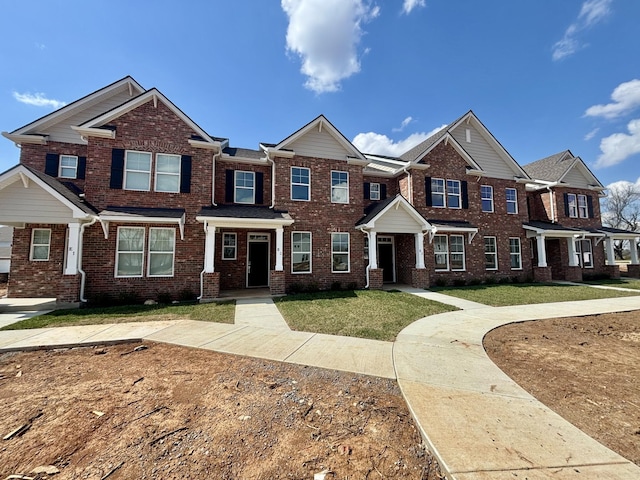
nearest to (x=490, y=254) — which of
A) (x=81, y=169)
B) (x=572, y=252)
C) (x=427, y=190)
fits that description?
(x=427, y=190)

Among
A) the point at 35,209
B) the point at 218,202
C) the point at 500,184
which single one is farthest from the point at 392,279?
the point at 35,209

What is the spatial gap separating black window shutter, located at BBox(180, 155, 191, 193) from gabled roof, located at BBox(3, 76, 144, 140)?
6414 mm

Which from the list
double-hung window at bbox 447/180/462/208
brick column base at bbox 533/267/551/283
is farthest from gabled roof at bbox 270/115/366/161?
brick column base at bbox 533/267/551/283

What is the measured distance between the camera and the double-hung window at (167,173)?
1164cm

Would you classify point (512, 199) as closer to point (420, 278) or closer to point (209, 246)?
point (420, 278)

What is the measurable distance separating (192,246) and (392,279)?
11.0 meters

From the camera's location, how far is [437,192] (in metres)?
15.8

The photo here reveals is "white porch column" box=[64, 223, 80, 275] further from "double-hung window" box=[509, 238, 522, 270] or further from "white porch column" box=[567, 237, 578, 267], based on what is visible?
"white porch column" box=[567, 237, 578, 267]

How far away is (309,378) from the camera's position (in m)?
4.10

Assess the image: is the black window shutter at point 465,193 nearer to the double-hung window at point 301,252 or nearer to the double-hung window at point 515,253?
the double-hung window at point 515,253

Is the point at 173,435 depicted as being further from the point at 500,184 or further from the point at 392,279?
the point at 500,184

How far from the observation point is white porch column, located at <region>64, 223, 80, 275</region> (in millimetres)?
9844

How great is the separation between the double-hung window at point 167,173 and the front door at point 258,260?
4124mm

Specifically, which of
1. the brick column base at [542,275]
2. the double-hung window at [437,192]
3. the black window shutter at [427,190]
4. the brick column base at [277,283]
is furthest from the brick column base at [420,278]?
the brick column base at [542,275]
